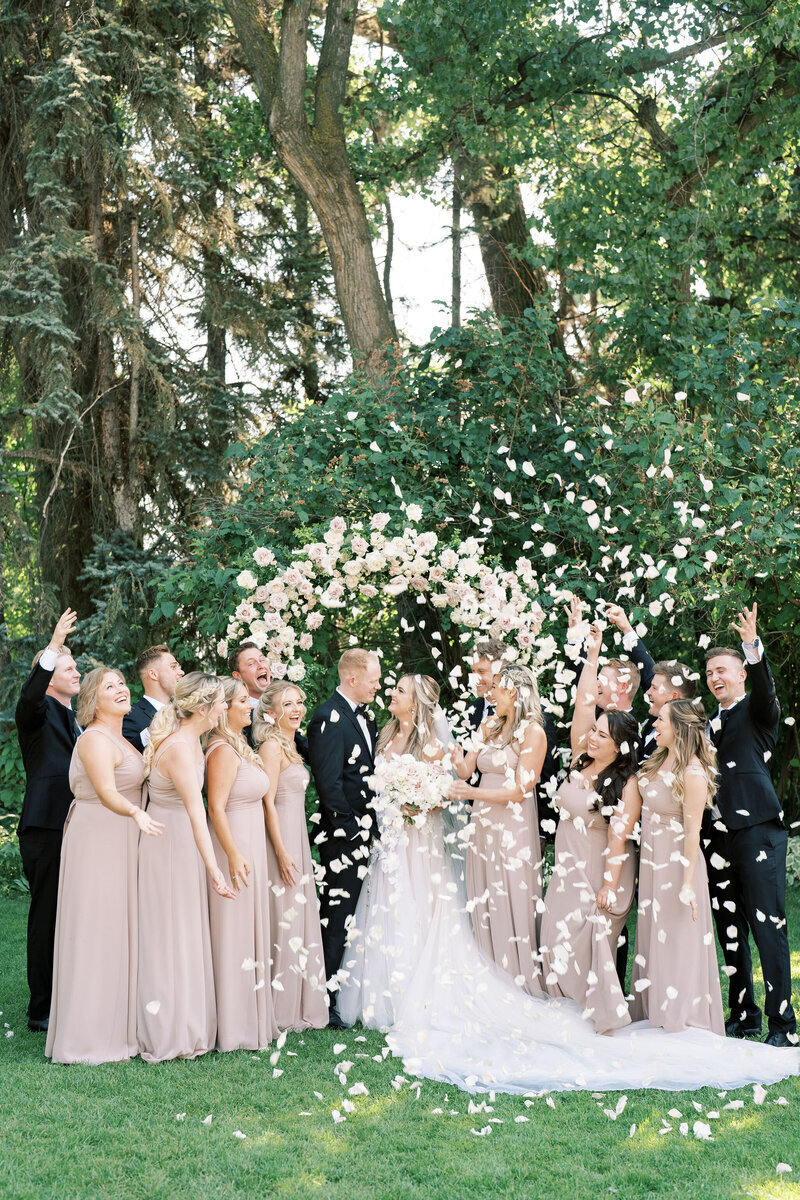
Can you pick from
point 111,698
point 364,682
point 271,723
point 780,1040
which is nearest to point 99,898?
point 111,698

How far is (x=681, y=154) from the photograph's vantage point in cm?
1030

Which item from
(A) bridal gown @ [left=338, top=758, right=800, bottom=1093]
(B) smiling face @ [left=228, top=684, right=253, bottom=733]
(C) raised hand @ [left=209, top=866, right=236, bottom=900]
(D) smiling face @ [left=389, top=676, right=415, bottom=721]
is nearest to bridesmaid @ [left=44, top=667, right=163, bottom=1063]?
(C) raised hand @ [left=209, top=866, right=236, bottom=900]

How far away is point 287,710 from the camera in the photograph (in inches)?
226

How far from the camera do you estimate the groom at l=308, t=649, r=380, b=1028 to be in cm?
585

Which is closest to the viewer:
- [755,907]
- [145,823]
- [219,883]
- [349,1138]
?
[349,1138]

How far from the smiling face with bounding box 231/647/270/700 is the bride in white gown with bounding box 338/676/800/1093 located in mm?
738

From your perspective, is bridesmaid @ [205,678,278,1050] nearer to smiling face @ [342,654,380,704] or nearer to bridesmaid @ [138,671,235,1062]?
bridesmaid @ [138,671,235,1062]

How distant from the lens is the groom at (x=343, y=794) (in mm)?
5848

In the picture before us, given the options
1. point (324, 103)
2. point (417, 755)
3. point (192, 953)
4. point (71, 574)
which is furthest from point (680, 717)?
point (71, 574)

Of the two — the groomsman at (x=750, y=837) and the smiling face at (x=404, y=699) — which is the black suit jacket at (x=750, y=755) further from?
the smiling face at (x=404, y=699)

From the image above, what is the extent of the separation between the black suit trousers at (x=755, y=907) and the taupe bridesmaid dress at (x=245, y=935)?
2.20m

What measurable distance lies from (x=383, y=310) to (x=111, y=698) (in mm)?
6269

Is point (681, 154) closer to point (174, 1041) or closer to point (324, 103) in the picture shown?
point (324, 103)

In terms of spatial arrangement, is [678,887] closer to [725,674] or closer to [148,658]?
[725,674]
